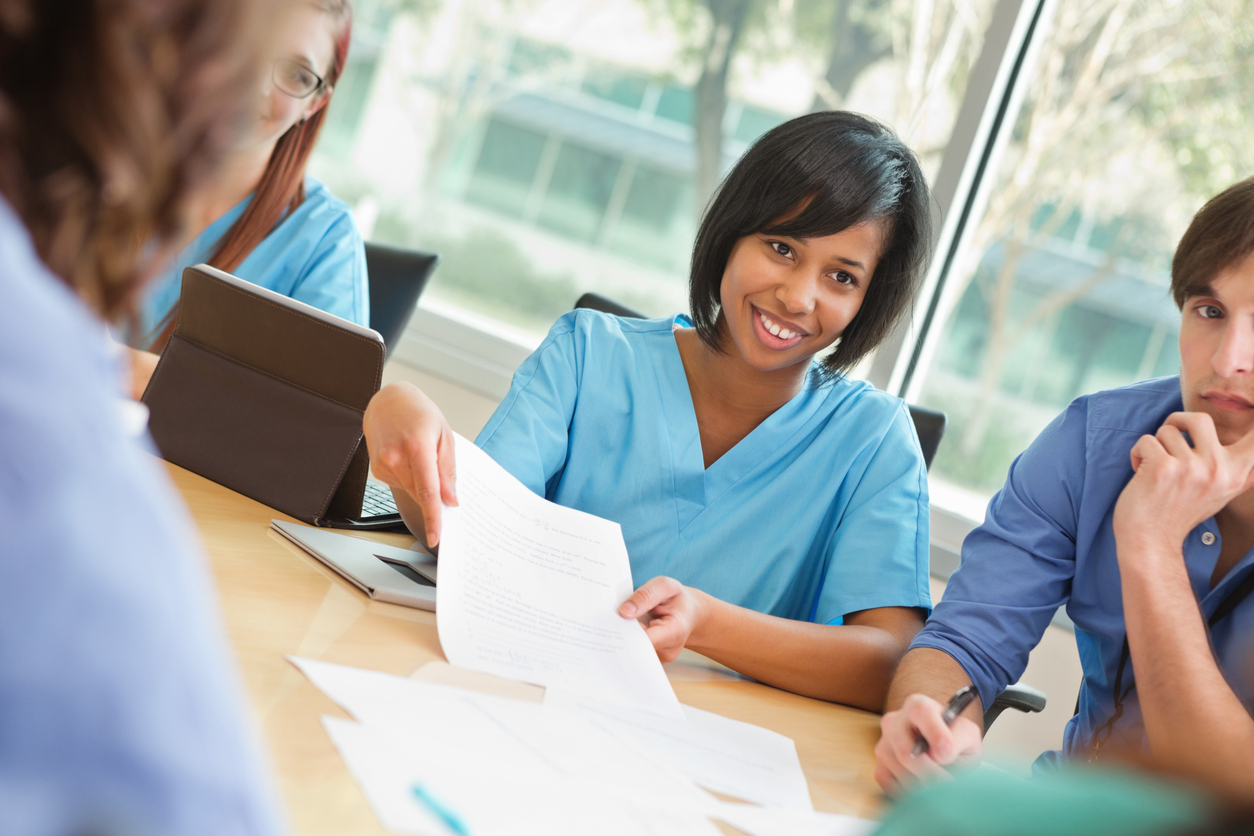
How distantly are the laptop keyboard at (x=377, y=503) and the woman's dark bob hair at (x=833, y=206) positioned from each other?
504 millimetres

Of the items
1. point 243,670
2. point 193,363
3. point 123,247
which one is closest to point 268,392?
point 193,363

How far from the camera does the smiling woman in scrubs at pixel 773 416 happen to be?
1273 mm

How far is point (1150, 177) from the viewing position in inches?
87.4

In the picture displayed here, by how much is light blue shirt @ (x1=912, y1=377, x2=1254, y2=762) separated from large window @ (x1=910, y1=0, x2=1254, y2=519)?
3.34 feet

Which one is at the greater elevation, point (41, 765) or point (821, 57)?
point (821, 57)

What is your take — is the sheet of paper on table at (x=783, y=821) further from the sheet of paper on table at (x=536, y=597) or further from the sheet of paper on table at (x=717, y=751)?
the sheet of paper on table at (x=536, y=597)

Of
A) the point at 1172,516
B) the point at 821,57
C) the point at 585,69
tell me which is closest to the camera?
the point at 1172,516

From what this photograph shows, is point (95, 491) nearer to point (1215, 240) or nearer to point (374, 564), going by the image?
point (374, 564)

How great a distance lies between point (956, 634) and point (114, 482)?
1063 millimetres

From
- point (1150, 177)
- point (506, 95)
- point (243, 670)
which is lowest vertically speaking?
point (243, 670)

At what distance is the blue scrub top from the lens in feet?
4.23

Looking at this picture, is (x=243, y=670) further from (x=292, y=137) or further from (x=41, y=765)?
(x=292, y=137)

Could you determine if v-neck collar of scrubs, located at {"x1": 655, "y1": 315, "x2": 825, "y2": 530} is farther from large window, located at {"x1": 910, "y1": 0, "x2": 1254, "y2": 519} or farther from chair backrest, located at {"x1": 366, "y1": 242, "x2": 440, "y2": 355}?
large window, located at {"x1": 910, "y1": 0, "x2": 1254, "y2": 519}

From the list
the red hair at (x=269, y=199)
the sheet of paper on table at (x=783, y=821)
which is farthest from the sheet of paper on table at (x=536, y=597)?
the red hair at (x=269, y=199)
